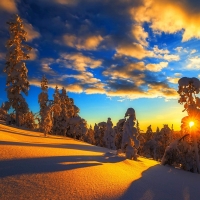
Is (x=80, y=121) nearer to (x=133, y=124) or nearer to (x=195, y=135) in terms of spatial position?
(x=133, y=124)

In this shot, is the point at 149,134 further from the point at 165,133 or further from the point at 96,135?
the point at 96,135

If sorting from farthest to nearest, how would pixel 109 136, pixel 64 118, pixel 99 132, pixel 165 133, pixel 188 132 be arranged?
1. pixel 99 132
2. pixel 165 133
3. pixel 109 136
4. pixel 64 118
5. pixel 188 132

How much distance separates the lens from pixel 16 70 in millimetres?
31500

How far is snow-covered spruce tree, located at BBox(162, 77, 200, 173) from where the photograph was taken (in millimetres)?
22500

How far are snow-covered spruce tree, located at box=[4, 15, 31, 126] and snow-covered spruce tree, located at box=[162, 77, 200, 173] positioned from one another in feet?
73.6

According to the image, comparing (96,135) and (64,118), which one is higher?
(64,118)

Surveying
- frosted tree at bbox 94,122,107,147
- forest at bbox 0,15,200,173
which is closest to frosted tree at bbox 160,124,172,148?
frosted tree at bbox 94,122,107,147

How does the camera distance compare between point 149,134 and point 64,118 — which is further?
point 149,134

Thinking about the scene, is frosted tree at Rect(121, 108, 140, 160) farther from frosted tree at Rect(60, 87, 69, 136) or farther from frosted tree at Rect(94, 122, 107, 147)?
frosted tree at Rect(94, 122, 107, 147)

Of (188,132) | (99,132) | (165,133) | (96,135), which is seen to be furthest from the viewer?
(96,135)

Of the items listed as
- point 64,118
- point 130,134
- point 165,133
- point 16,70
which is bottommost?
point 130,134

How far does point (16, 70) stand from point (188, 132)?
25.7 metres

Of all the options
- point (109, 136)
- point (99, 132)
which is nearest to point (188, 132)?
point (109, 136)

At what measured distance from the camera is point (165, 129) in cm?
6681
